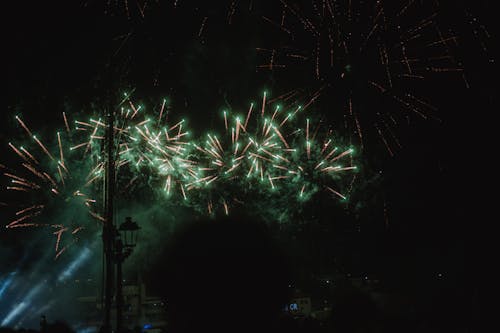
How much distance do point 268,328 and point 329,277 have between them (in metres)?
57.7

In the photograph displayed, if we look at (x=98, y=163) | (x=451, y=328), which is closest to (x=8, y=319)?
(x=98, y=163)

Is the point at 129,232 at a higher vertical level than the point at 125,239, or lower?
higher

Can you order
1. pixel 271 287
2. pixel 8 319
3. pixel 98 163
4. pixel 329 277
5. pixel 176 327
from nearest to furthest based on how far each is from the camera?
pixel 271 287, pixel 176 327, pixel 98 163, pixel 8 319, pixel 329 277

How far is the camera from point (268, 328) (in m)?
3.27

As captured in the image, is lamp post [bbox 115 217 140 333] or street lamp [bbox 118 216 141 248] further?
street lamp [bbox 118 216 141 248]

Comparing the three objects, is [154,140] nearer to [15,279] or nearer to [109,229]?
[109,229]

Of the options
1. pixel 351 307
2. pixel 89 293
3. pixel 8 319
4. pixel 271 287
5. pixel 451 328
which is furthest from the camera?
pixel 89 293

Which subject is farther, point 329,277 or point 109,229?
point 329,277

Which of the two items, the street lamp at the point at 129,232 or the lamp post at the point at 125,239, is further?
the street lamp at the point at 129,232

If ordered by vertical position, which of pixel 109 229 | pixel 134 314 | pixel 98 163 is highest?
pixel 98 163

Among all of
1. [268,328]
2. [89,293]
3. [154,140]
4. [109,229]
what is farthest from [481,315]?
[89,293]

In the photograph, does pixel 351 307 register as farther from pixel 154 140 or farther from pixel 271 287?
pixel 154 140

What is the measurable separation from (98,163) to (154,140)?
82.8 inches

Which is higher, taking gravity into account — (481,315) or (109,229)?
(109,229)
